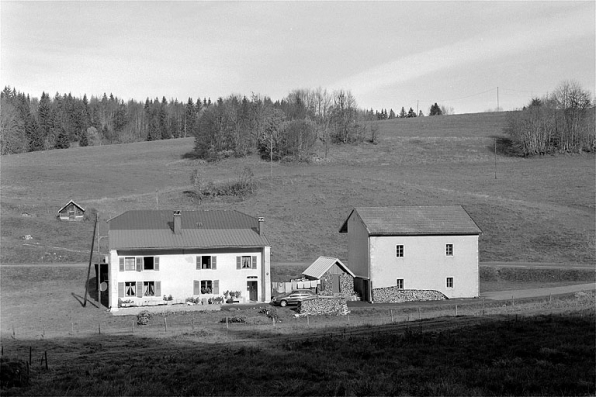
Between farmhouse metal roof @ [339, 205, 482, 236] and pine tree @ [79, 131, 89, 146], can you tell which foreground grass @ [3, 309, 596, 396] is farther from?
pine tree @ [79, 131, 89, 146]

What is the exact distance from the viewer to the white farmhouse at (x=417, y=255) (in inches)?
2096

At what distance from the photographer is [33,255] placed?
63594 mm

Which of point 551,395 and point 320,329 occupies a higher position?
point 551,395

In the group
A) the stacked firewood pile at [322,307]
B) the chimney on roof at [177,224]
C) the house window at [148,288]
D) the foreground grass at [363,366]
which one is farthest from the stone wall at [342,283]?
the foreground grass at [363,366]

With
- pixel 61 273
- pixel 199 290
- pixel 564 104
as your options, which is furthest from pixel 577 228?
pixel 564 104

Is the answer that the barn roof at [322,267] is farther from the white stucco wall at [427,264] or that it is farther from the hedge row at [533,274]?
the hedge row at [533,274]

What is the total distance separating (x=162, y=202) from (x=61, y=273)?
2929 centimetres

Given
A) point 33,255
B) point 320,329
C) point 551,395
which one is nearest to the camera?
point 551,395

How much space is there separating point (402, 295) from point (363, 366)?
109ft

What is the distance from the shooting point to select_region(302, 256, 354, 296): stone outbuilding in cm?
5259

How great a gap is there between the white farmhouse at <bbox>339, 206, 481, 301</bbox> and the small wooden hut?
131ft

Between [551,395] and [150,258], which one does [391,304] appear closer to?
[150,258]

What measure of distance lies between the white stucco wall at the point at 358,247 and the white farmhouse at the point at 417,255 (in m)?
0.09

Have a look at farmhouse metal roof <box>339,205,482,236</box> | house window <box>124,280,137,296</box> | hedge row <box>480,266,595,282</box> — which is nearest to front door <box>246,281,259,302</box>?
house window <box>124,280,137,296</box>
